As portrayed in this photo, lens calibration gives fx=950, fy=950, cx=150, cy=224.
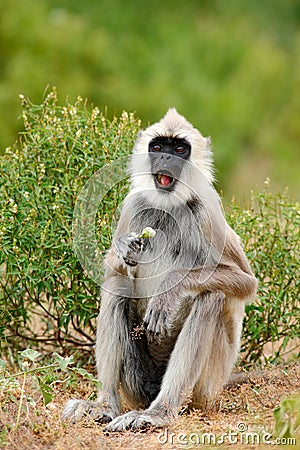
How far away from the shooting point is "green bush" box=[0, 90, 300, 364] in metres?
7.98

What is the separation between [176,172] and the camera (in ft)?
22.7

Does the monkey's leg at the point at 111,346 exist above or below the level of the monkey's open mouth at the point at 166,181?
below

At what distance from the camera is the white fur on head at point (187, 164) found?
22.8 feet

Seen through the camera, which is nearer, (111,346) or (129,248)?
(129,248)

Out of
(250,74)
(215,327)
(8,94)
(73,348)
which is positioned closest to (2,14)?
(8,94)

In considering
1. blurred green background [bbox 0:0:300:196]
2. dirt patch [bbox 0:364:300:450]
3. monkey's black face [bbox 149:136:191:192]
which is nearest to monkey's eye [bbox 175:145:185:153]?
monkey's black face [bbox 149:136:191:192]

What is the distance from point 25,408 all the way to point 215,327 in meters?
1.44

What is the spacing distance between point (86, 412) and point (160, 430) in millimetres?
596

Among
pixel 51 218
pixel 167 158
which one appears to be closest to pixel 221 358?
pixel 167 158

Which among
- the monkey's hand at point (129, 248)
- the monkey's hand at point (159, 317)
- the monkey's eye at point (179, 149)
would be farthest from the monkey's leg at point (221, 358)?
the monkey's eye at point (179, 149)

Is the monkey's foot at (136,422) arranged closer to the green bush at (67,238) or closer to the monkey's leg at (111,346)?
the monkey's leg at (111,346)

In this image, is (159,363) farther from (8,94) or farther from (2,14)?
(2,14)

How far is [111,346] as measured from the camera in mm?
6988

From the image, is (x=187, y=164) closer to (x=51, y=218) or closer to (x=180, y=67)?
(x=51, y=218)
